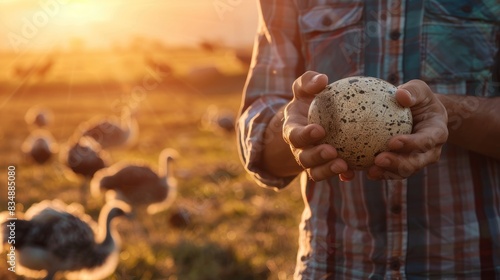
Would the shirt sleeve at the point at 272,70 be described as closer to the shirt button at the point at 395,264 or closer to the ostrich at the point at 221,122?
the shirt button at the point at 395,264

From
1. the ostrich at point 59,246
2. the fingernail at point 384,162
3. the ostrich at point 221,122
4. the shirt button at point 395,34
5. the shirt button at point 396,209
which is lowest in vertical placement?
the ostrich at point 221,122

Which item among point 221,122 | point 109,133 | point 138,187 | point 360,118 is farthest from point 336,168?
point 221,122

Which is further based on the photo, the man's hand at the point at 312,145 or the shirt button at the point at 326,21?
the shirt button at the point at 326,21

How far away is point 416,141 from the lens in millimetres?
2355

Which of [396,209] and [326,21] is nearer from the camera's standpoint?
[396,209]

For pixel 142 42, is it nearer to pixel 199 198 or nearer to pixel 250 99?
pixel 199 198

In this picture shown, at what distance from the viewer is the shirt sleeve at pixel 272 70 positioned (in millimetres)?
3268

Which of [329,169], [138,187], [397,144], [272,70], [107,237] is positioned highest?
[397,144]

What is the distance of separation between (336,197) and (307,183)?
0.18m

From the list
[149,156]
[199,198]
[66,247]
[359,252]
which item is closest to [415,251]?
[359,252]

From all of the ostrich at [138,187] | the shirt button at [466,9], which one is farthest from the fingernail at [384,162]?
the ostrich at [138,187]

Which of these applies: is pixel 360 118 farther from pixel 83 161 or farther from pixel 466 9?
pixel 83 161

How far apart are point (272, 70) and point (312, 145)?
84cm

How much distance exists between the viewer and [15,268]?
8000 millimetres
